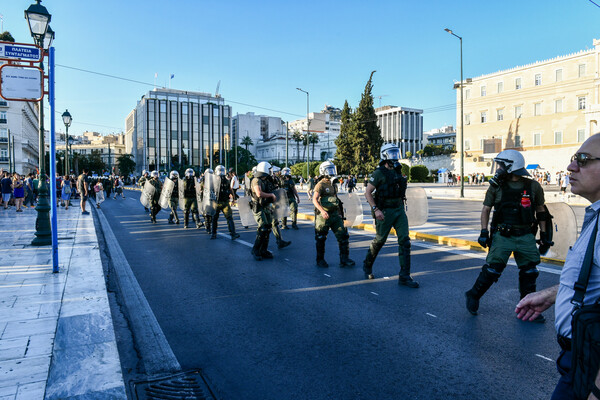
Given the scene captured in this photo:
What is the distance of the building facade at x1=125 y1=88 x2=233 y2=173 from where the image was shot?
11750 cm

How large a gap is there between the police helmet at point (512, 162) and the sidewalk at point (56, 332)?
13.3 feet

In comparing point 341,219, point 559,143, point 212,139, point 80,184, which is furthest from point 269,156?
point 341,219

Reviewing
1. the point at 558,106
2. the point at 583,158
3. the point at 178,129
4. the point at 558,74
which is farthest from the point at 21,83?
the point at 178,129

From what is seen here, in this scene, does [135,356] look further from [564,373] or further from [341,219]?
[341,219]

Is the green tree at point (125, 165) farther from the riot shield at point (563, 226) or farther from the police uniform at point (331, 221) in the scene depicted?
the riot shield at point (563, 226)

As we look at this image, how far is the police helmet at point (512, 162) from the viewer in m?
4.45

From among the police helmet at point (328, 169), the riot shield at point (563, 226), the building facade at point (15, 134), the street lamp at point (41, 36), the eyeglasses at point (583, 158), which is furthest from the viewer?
the building facade at point (15, 134)

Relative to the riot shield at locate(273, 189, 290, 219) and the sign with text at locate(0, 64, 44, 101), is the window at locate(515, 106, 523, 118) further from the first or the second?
the sign with text at locate(0, 64, 44, 101)

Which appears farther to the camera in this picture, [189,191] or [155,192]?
[155,192]

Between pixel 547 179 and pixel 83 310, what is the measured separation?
52838 mm

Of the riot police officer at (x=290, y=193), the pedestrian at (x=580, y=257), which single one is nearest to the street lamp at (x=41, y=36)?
the riot police officer at (x=290, y=193)

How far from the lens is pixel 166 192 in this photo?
14.2m

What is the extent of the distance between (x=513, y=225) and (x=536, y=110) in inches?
2508

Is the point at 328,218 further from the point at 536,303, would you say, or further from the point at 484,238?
the point at 536,303
